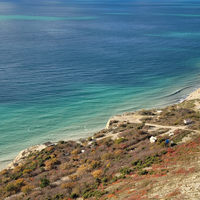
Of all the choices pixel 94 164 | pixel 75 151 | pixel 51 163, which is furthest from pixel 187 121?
pixel 51 163

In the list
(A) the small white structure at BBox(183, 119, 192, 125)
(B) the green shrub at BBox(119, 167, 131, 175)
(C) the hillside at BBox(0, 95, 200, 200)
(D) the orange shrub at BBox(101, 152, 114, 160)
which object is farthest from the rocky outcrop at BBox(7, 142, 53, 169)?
(A) the small white structure at BBox(183, 119, 192, 125)

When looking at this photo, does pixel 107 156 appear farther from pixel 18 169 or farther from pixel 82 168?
pixel 18 169

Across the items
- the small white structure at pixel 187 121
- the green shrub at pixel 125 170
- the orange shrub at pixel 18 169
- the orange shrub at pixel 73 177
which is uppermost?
the small white structure at pixel 187 121

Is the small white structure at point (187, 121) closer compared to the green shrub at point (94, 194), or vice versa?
the green shrub at point (94, 194)

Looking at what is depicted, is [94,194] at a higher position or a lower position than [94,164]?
lower

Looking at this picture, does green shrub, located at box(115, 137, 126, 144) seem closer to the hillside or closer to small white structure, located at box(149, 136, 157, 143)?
the hillside

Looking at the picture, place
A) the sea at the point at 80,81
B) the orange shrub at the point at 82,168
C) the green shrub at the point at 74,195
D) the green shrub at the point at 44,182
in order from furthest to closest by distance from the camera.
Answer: the sea at the point at 80,81 < the orange shrub at the point at 82,168 < the green shrub at the point at 44,182 < the green shrub at the point at 74,195

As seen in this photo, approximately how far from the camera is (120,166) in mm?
26812

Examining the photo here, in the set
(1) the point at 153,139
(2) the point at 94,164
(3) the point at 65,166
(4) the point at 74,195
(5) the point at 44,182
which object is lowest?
(4) the point at 74,195

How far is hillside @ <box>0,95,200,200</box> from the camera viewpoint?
20.0m

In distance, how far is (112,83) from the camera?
223 feet

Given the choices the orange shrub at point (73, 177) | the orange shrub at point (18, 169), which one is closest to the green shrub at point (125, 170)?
the orange shrub at point (73, 177)

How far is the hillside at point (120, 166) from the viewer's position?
65.8 feet

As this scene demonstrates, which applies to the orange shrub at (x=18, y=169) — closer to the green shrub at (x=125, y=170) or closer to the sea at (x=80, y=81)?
the sea at (x=80, y=81)
